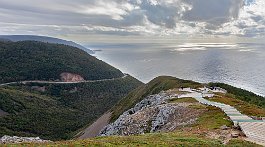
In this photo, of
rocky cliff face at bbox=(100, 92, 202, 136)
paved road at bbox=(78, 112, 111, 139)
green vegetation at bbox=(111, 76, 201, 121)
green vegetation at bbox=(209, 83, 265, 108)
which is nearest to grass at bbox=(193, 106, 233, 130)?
rocky cliff face at bbox=(100, 92, 202, 136)

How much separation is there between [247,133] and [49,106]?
587 ft

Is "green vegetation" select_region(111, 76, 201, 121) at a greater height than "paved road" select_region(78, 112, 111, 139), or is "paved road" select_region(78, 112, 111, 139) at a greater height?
"green vegetation" select_region(111, 76, 201, 121)

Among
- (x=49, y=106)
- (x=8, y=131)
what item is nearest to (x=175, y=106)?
(x=8, y=131)

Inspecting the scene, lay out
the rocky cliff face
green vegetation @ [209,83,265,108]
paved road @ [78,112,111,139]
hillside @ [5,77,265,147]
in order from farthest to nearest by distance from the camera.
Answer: paved road @ [78,112,111,139] → green vegetation @ [209,83,265,108] → the rocky cliff face → hillside @ [5,77,265,147]

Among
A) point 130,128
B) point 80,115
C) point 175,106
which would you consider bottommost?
point 80,115

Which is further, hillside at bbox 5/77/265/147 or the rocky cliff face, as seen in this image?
the rocky cliff face

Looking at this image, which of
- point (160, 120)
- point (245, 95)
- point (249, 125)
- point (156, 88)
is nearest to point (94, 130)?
point (156, 88)

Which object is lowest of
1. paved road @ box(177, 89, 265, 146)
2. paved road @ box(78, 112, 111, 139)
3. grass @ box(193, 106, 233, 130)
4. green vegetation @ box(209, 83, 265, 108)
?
paved road @ box(78, 112, 111, 139)

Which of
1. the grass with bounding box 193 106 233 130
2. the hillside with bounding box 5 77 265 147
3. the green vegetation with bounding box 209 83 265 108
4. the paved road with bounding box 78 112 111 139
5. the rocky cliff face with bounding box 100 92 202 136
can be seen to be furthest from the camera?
the paved road with bounding box 78 112 111 139

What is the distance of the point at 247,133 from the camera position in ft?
111

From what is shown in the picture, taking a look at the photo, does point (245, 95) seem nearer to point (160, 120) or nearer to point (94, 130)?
point (160, 120)

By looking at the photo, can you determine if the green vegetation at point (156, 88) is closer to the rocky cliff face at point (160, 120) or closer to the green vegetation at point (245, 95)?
the green vegetation at point (245, 95)

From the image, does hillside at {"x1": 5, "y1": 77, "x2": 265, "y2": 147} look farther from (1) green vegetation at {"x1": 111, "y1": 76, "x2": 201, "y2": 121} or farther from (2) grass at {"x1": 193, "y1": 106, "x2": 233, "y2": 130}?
(1) green vegetation at {"x1": 111, "y1": 76, "x2": 201, "y2": 121}

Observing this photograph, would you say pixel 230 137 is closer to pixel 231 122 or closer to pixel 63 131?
pixel 231 122
